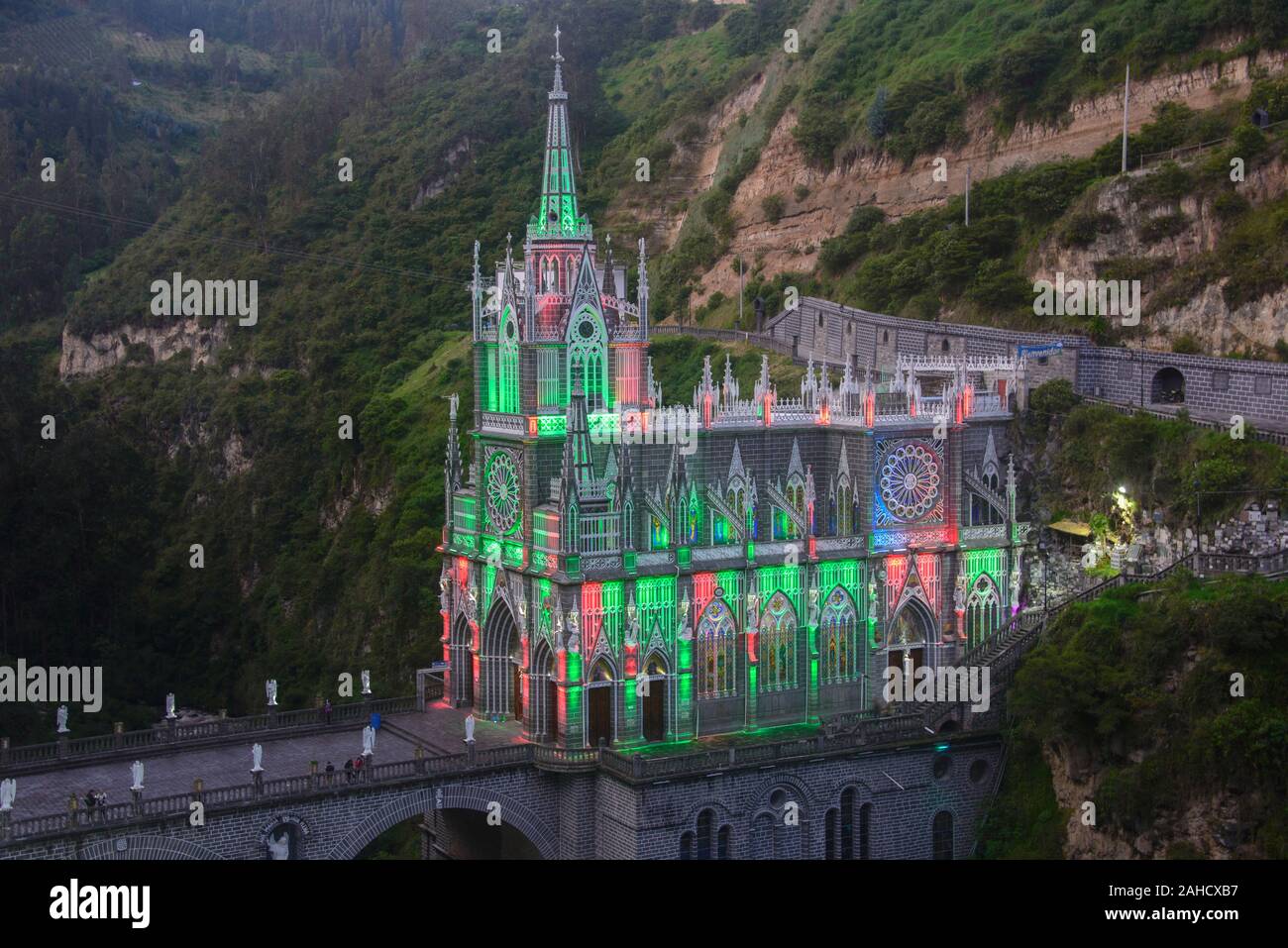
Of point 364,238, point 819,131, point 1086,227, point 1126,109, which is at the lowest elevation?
point 1086,227

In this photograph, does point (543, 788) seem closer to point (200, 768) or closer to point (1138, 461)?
point (200, 768)

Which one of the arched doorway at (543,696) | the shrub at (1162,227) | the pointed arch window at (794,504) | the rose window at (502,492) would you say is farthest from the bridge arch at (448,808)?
the shrub at (1162,227)

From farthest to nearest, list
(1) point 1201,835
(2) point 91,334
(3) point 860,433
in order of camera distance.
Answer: (2) point 91,334 → (3) point 860,433 → (1) point 1201,835

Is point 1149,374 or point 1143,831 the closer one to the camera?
point 1143,831

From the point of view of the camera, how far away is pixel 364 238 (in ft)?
398

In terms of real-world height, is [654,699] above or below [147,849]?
above

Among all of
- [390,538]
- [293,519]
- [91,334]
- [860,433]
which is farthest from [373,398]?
[860,433]

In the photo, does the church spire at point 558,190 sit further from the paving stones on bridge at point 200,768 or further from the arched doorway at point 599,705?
the paving stones on bridge at point 200,768

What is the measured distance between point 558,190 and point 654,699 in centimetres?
1428

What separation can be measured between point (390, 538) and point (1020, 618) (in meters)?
Answer: 37.5

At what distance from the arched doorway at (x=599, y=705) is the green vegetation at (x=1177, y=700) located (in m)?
10.6

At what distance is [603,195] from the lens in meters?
122

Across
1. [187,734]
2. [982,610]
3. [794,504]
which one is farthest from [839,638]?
[187,734]

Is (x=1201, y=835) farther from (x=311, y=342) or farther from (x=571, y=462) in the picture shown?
(x=311, y=342)
